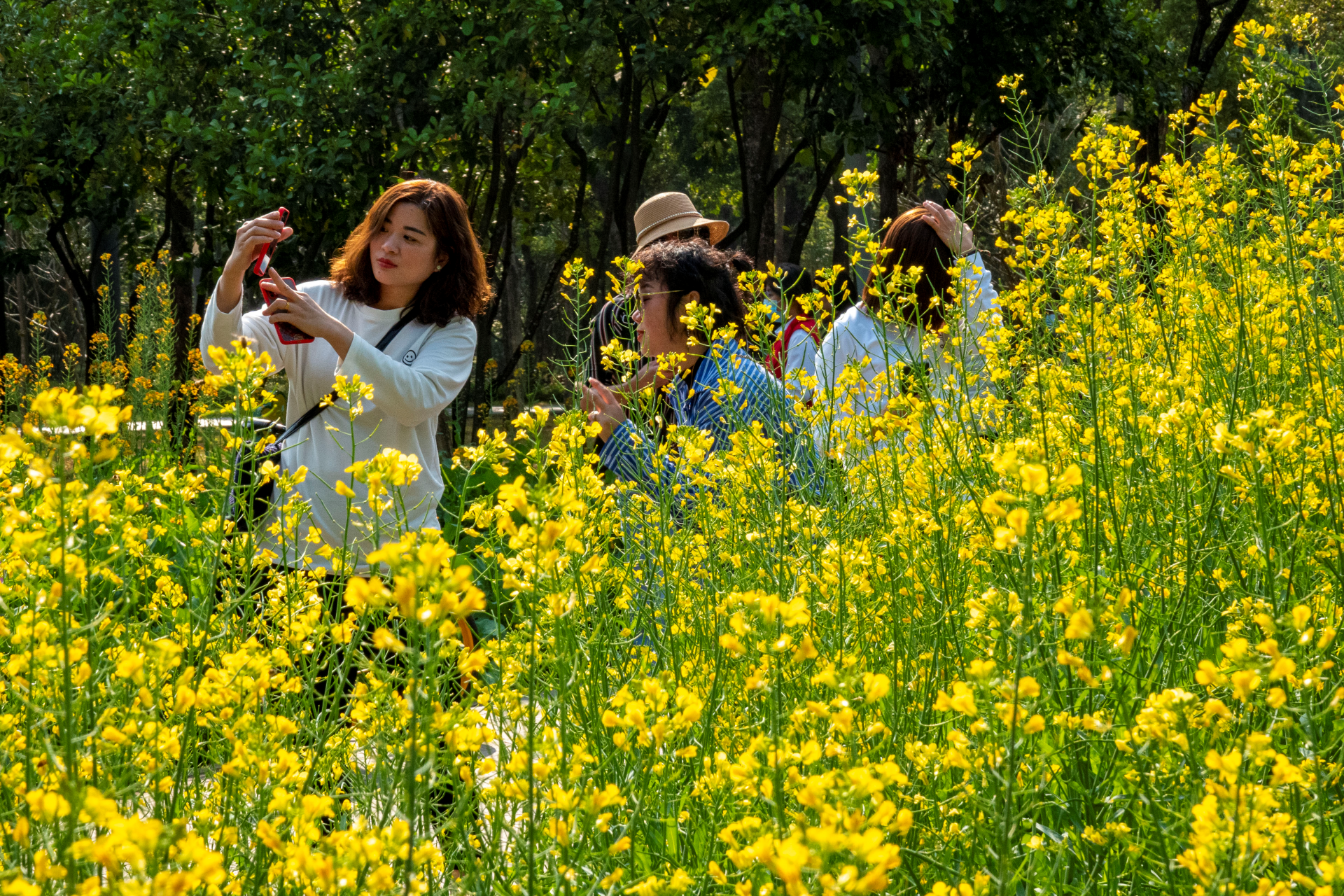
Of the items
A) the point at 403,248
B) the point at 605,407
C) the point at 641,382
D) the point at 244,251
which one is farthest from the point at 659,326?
the point at 244,251

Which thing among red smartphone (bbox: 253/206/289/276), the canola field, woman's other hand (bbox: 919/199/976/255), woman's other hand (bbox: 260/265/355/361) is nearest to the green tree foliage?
woman's other hand (bbox: 919/199/976/255)

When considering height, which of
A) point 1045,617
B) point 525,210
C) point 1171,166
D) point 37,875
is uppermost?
point 525,210

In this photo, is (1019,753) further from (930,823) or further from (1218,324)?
(1218,324)

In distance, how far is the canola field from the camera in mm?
1189

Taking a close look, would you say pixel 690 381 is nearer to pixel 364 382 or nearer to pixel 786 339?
pixel 786 339

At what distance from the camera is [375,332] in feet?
11.4

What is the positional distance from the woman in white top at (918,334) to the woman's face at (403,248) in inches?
46.8

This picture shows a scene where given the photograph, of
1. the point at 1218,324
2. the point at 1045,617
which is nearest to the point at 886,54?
the point at 1218,324

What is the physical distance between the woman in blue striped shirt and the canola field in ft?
0.55

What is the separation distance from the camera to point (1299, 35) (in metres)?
3.83

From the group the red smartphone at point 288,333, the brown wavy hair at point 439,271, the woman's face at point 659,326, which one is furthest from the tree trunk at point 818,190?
the red smartphone at point 288,333

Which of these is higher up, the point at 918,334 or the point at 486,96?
the point at 486,96

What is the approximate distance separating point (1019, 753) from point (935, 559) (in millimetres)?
972

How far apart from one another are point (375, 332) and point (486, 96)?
3.49 m
